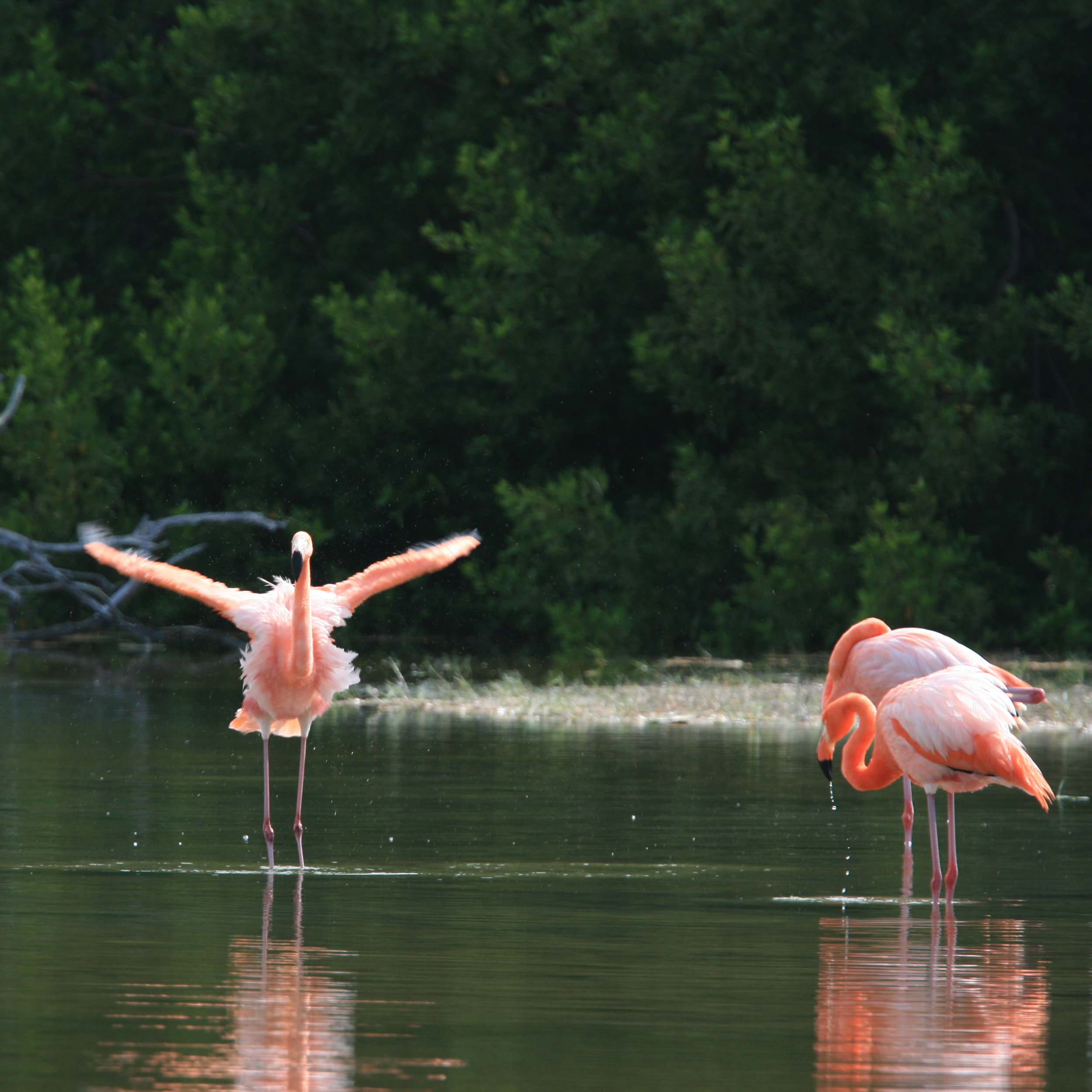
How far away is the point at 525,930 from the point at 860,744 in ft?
8.42

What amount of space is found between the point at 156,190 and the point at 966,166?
12.4m

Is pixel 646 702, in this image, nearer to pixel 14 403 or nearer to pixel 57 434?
pixel 14 403

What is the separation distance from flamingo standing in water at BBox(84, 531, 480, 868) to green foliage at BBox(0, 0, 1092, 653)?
34.8 feet

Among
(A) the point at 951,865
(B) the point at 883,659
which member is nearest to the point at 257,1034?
(A) the point at 951,865

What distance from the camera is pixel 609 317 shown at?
22.7 m

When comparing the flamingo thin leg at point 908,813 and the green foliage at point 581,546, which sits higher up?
the green foliage at point 581,546

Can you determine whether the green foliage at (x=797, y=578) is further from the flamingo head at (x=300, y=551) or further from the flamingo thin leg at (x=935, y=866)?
the flamingo thin leg at (x=935, y=866)

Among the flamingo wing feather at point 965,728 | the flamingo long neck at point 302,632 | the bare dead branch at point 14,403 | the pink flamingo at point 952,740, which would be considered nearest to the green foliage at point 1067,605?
the bare dead branch at point 14,403

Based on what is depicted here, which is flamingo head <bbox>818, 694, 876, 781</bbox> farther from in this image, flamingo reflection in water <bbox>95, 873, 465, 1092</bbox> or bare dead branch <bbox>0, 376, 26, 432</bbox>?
bare dead branch <bbox>0, 376, 26, 432</bbox>

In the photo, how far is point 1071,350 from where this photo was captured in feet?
65.1

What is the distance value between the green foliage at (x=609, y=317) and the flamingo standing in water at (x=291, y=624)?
417 inches

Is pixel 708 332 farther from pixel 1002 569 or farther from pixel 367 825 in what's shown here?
pixel 367 825

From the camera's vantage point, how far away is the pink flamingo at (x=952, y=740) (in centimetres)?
800

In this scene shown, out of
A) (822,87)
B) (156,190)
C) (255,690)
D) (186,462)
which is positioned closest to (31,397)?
(186,462)
